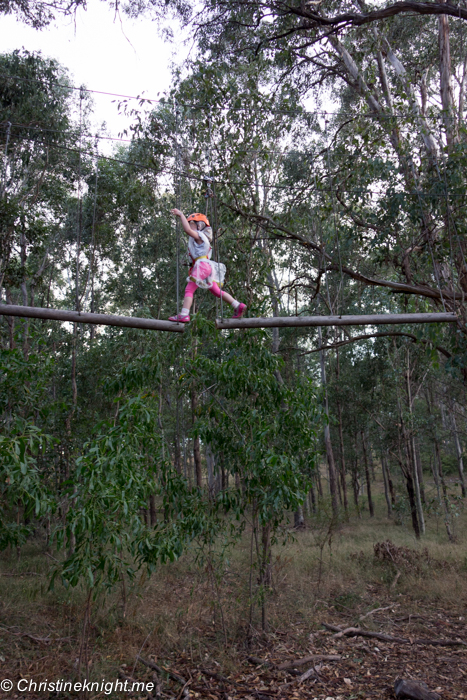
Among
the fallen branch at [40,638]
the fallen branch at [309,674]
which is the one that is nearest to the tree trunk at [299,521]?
the fallen branch at [309,674]

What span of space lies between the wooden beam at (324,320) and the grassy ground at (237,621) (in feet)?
7.02

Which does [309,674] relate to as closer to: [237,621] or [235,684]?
[235,684]

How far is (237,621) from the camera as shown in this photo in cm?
524

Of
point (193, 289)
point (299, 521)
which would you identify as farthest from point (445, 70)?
point (299, 521)

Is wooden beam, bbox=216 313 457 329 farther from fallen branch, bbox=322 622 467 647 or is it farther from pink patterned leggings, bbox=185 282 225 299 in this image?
fallen branch, bbox=322 622 467 647

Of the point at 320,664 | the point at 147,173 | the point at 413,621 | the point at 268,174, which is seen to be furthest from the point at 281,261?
the point at 320,664

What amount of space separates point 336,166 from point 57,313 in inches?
228

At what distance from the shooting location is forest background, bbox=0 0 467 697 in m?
4.11

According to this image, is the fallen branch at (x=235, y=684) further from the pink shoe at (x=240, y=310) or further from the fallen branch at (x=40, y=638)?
the pink shoe at (x=240, y=310)

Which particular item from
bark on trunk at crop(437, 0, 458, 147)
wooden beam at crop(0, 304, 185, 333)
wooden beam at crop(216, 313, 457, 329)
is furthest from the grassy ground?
bark on trunk at crop(437, 0, 458, 147)

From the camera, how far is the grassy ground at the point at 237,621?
4.41 m

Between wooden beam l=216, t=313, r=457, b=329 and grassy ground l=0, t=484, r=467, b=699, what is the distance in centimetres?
214

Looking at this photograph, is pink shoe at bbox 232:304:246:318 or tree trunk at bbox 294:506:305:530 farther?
tree trunk at bbox 294:506:305:530

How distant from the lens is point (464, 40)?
9.45m
